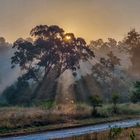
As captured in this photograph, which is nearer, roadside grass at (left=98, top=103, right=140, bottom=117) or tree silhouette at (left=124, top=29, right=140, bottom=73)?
roadside grass at (left=98, top=103, right=140, bottom=117)

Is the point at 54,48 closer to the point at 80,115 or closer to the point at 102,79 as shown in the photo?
the point at 102,79

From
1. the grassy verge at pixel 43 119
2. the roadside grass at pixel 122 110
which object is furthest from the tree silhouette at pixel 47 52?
the grassy verge at pixel 43 119

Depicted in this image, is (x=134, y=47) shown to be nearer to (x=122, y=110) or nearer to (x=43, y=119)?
(x=122, y=110)

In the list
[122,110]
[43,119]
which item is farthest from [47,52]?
[43,119]

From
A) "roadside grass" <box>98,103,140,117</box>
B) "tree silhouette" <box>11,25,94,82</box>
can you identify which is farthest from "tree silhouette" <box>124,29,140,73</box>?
"roadside grass" <box>98,103,140,117</box>

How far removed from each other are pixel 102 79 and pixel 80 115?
3633cm

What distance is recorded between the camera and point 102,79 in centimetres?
7838

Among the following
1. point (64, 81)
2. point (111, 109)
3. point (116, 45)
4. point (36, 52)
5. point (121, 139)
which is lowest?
point (121, 139)

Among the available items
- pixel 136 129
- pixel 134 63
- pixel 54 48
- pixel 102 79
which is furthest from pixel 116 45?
pixel 136 129

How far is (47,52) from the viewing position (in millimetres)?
69188

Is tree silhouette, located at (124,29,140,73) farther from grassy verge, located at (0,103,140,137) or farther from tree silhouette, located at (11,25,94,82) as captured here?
grassy verge, located at (0,103,140,137)

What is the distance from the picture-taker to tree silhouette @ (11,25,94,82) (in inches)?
2702

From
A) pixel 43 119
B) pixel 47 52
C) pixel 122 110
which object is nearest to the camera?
pixel 43 119

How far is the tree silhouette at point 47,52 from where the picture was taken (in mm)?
68625
